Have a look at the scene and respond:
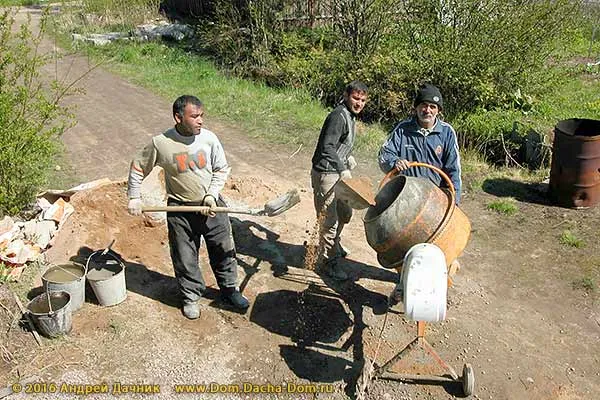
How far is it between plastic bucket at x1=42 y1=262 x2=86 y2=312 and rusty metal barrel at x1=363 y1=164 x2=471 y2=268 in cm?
249

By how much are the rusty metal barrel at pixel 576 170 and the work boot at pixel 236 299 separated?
4365 mm

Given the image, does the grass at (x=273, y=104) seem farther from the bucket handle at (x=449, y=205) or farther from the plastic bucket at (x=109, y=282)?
the plastic bucket at (x=109, y=282)

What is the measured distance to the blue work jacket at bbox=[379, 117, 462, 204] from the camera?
15.2 feet

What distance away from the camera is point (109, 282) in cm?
489

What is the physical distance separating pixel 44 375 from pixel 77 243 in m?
1.86

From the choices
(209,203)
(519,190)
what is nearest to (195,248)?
(209,203)

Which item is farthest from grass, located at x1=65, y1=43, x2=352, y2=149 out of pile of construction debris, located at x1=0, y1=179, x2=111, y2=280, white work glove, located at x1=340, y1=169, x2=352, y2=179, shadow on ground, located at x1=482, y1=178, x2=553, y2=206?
white work glove, located at x1=340, y1=169, x2=352, y2=179

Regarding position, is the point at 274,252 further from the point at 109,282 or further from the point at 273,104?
the point at 273,104

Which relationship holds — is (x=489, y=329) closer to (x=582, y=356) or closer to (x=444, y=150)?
(x=582, y=356)

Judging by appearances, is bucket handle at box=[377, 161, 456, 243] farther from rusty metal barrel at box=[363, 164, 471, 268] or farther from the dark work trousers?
the dark work trousers

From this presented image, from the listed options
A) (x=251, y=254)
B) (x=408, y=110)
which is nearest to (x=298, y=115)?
(x=408, y=110)

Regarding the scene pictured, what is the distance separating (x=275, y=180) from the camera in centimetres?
771

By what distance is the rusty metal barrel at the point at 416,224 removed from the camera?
13.0ft

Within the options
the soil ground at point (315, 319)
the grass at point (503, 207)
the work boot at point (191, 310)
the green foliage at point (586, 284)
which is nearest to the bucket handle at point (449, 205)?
the soil ground at point (315, 319)
